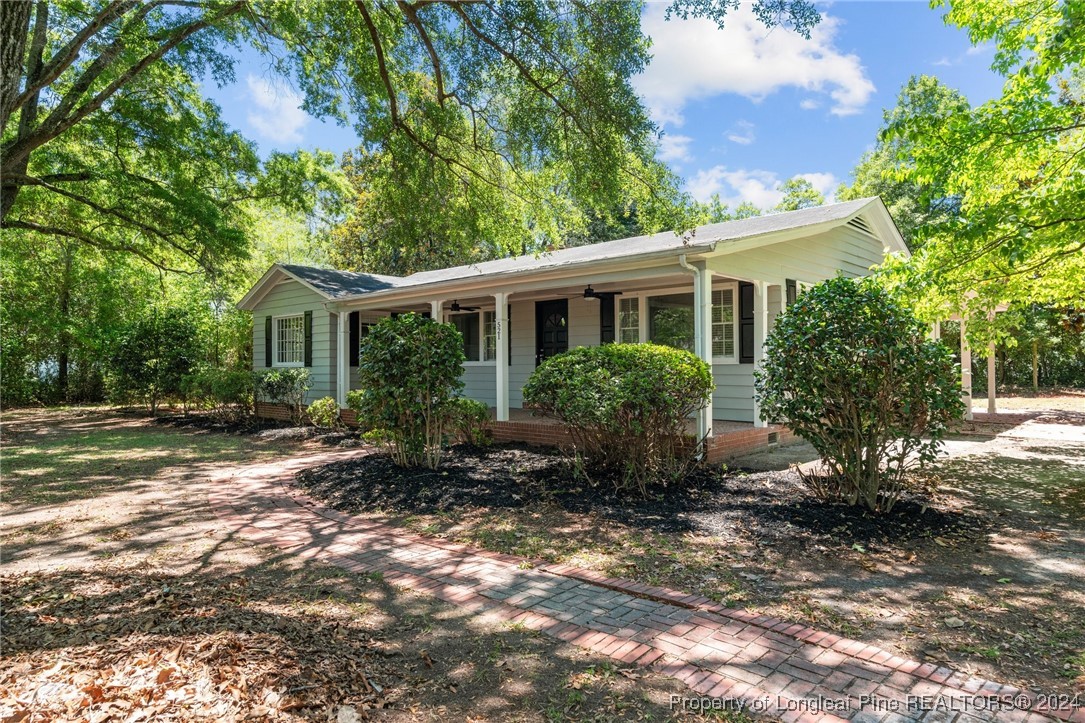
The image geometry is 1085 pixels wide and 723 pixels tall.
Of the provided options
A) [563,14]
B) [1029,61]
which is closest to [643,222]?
[563,14]

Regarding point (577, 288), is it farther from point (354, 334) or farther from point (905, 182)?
point (905, 182)

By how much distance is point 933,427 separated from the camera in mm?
5055

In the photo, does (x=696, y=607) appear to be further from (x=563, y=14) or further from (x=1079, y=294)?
(x=1079, y=294)

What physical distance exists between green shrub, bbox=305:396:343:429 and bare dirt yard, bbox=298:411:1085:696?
489cm

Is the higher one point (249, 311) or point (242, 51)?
point (242, 51)

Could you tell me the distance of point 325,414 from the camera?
1261cm

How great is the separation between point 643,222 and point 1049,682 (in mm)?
6611

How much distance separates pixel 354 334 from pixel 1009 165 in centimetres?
1230

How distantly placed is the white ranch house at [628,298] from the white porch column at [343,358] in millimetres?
27

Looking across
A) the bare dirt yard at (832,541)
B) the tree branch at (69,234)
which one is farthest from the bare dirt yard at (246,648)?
the tree branch at (69,234)

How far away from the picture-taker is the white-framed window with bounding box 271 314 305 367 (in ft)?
48.8

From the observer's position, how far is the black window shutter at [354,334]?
45.6 ft

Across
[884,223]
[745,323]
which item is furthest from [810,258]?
[884,223]

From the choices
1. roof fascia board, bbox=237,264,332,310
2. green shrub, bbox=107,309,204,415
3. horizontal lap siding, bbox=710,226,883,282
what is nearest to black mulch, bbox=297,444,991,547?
horizontal lap siding, bbox=710,226,883,282
